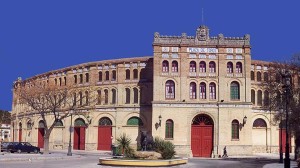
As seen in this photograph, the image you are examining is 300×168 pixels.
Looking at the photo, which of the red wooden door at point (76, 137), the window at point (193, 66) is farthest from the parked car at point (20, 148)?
the window at point (193, 66)

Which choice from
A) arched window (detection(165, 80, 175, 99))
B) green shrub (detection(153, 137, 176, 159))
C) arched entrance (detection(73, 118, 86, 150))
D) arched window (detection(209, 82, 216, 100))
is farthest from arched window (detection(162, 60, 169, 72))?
green shrub (detection(153, 137, 176, 159))

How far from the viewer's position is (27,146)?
52.3 m

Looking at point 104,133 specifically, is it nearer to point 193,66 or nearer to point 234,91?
point 193,66

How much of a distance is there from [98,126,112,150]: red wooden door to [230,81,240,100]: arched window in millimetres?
15839

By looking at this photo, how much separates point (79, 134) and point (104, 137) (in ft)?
14.0

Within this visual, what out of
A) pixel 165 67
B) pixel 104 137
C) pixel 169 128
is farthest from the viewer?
pixel 104 137

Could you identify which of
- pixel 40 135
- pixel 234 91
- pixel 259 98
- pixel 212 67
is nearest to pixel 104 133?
pixel 40 135

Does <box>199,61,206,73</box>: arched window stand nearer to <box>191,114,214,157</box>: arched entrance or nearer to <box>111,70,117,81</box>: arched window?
<box>191,114,214,157</box>: arched entrance

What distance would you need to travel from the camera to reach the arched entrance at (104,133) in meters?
59.4

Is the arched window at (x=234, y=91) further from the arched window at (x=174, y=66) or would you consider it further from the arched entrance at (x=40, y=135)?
the arched entrance at (x=40, y=135)

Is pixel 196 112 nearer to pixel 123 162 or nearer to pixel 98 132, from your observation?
pixel 98 132

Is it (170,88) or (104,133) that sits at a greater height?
(170,88)

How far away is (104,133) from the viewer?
59.8 metres

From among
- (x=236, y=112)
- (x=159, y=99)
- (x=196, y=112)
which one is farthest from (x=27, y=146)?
(x=236, y=112)
